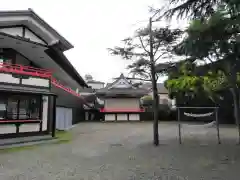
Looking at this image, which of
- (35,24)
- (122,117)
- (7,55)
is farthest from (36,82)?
(122,117)

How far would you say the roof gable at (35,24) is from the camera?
11837 mm

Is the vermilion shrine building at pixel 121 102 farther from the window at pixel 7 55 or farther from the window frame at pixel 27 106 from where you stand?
the window at pixel 7 55

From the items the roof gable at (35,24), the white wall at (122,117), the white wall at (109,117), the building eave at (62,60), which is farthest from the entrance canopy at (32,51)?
the white wall at (122,117)

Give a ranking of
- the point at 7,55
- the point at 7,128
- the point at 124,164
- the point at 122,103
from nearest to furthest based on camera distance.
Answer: the point at 124,164 < the point at 7,128 < the point at 7,55 < the point at 122,103

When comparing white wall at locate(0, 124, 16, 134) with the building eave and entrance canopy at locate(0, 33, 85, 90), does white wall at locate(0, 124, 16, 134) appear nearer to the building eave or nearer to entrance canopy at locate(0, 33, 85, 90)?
entrance canopy at locate(0, 33, 85, 90)

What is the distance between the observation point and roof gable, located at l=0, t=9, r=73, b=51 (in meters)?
11.8

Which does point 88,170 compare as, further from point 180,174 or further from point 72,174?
point 180,174

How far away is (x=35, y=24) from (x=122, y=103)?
61.6ft

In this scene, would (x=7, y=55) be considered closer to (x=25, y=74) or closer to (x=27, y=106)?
(x=25, y=74)

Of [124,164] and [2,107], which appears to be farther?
[2,107]

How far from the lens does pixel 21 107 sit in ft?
40.4

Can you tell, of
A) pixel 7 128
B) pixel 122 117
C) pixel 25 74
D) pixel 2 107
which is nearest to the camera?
pixel 2 107

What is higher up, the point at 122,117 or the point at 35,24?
the point at 35,24

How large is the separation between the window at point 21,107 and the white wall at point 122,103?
1734 centimetres
